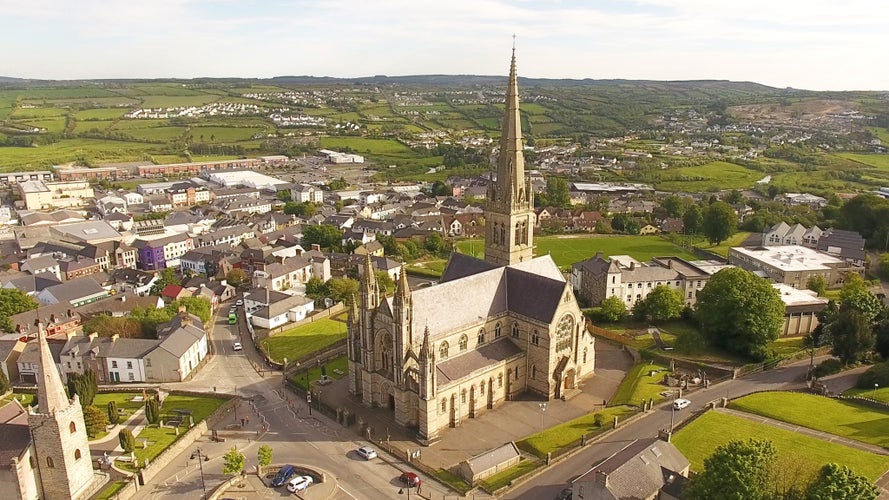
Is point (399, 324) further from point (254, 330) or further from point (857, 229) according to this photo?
point (857, 229)

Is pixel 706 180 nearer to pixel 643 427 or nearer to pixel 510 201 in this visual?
pixel 510 201

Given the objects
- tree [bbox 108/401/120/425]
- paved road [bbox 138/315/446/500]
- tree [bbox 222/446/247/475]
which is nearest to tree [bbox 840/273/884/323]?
paved road [bbox 138/315/446/500]

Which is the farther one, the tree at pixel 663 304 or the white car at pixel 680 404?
the tree at pixel 663 304

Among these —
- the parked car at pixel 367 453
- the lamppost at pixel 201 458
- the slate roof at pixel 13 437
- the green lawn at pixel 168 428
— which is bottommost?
the green lawn at pixel 168 428

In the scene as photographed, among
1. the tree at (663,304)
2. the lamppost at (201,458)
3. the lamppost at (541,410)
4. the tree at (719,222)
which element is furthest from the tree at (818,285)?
the lamppost at (201,458)

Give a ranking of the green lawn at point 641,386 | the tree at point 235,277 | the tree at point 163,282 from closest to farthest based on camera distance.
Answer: the green lawn at point 641,386
the tree at point 163,282
the tree at point 235,277

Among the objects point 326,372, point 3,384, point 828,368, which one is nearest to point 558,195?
point 828,368

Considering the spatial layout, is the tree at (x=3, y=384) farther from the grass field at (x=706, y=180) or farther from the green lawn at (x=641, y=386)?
the grass field at (x=706, y=180)
